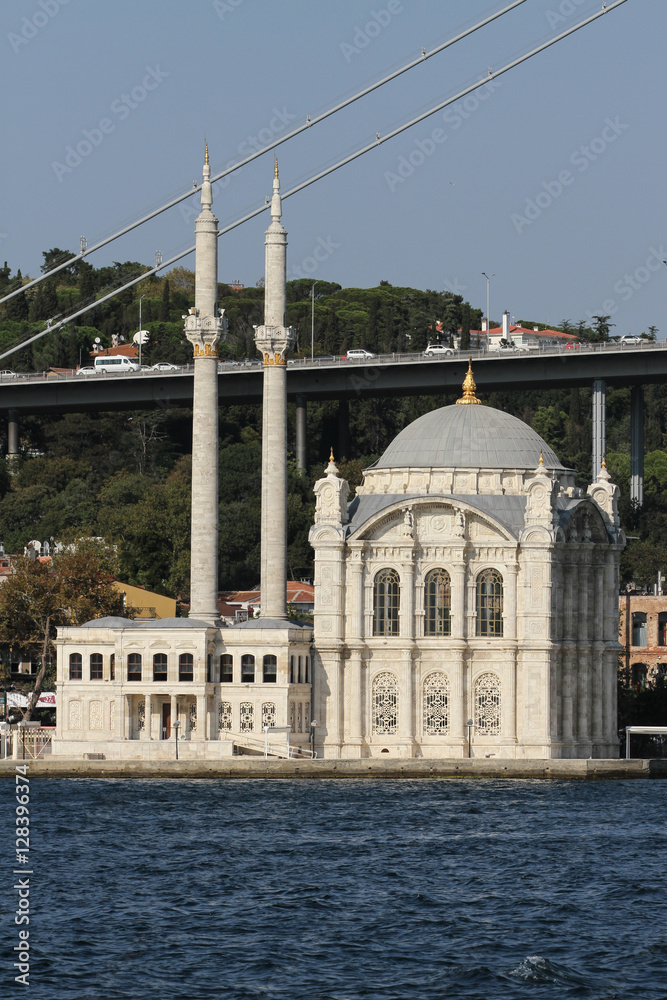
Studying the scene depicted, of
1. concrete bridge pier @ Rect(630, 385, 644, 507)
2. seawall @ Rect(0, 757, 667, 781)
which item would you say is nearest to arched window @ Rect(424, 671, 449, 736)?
seawall @ Rect(0, 757, 667, 781)

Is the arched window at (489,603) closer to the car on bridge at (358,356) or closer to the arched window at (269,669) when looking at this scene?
the arched window at (269,669)

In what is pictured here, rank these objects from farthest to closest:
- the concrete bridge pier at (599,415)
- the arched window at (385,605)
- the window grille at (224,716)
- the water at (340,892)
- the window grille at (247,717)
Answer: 1. the concrete bridge pier at (599,415)
2. the arched window at (385,605)
3. the window grille at (224,716)
4. the window grille at (247,717)
5. the water at (340,892)

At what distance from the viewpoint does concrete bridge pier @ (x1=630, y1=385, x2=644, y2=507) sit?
12569 cm

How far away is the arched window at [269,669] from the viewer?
77.8 meters

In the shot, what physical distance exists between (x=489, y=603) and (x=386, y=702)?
16.0 feet

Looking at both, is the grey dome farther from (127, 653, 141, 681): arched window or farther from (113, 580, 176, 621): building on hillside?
(113, 580, 176, 621): building on hillside

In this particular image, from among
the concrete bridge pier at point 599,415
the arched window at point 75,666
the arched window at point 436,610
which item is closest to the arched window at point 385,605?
the arched window at point 436,610

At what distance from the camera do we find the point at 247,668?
78.1m

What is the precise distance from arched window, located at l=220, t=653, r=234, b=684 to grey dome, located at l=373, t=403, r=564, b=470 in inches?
359

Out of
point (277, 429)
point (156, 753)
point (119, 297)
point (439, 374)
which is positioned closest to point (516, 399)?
point (439, 374)

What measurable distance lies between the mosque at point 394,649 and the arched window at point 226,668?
0.22 ft

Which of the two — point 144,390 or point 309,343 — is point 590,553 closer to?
point 144,390

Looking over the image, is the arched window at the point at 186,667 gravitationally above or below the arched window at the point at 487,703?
above

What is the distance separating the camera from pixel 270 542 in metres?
82.6
